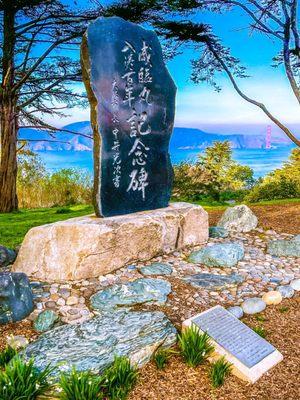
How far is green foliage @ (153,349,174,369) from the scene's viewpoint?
9.95 feet

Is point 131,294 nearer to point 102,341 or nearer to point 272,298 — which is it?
point 102,341

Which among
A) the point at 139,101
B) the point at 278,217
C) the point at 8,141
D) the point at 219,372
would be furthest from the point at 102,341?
the point at 8,141

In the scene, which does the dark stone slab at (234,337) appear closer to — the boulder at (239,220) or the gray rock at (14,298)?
the gray rock at (14,298)

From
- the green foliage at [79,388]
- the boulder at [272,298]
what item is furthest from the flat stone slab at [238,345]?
the green foliage at [79,388]

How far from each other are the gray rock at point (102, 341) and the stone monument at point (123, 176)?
116 centimetres

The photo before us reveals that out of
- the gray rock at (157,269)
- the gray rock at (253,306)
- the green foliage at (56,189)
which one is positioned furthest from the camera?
the green foliage at (56,189)

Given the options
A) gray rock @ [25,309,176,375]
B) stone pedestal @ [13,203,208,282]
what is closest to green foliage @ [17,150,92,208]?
stone pedestal @ [13,203,208,282]

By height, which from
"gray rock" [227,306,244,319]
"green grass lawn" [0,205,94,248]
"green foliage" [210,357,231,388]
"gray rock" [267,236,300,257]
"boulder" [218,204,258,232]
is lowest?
"green foliage" [210,357,231,388]

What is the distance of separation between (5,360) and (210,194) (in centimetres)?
1072

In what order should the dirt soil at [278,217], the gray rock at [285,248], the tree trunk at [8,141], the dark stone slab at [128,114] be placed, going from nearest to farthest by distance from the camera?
the dark stone slab at [128,114] → the gray rock at [285,248] → the dirt soil at [278,217] → the tree trunk at [8,141]

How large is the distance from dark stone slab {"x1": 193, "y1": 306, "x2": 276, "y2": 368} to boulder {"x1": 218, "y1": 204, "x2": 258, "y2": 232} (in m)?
3.38

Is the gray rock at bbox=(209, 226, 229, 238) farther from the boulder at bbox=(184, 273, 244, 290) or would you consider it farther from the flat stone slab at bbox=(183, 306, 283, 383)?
the flat stone slab at bbox=(183, 306, 283, 383)

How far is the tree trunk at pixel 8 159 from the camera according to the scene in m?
11.2

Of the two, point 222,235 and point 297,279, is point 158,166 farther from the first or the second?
point 297,279
